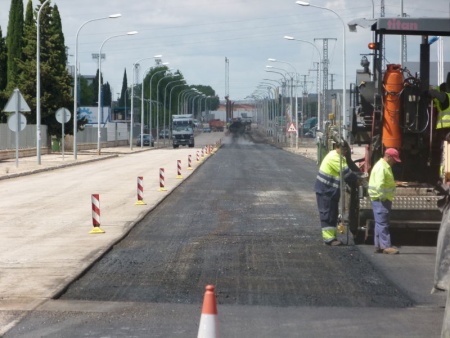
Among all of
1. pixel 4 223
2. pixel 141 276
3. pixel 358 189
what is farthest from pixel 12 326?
pixel 4 223

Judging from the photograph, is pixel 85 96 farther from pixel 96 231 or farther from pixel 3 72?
pixel 96 231

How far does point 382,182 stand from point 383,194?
198 millimetres

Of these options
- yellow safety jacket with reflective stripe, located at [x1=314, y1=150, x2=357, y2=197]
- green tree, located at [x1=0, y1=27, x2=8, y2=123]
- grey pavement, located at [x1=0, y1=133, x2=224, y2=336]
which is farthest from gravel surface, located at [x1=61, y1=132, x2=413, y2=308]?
green tree, located at [x1=0, y1=27, x2=8, y2=123]

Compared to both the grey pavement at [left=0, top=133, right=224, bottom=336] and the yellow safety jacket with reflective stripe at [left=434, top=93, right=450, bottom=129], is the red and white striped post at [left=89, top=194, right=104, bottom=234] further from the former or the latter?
the yellow safety jacket with reflective stripe at [left=434, top=93, right=450, bottom=129]

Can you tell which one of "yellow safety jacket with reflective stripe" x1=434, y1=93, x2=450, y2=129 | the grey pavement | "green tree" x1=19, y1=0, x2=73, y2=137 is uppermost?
"green tree" x1=19, y1=0, x2=73, y2=137

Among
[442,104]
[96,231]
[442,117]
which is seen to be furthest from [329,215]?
[96,231]

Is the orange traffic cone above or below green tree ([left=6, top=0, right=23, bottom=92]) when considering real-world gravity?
below

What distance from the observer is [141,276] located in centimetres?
1435

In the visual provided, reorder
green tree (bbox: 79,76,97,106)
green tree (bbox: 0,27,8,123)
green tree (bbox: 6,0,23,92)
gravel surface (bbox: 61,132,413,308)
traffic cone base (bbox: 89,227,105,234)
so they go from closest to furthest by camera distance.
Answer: gravel surface (bbox: 61,132,413,308), traffic cone base (bbox: 89,227,105,234), green tree (bbox: 0,27,8,123), green tree (bbox: 6,0,23,92), green tree (bbox: 79,76,97,106)

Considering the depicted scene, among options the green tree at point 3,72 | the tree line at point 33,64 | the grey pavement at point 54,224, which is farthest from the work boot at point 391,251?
the green tree at point 3,72

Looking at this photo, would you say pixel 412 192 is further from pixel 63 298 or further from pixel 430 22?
pixel 63 298

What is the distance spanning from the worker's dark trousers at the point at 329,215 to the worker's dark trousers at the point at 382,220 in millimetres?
1095

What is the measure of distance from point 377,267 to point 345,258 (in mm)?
1061

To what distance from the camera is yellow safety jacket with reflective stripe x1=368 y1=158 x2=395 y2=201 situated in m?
16.6
